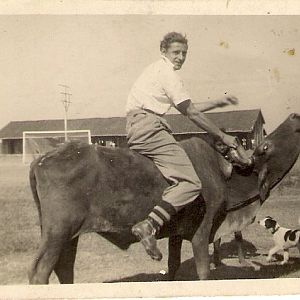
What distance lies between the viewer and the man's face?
11.3ft

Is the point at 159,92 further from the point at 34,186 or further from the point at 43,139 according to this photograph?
the point at 34,186

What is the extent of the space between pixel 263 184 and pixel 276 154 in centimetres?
23

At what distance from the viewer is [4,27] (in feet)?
11.6

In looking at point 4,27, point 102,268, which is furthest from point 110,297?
point 4,27

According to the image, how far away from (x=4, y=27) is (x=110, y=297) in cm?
199

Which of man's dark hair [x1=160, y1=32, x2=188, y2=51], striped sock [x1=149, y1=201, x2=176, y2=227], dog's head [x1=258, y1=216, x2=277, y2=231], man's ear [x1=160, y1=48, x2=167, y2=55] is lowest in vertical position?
dog's head [x1=258, y1=216, x2=277, y2=231]

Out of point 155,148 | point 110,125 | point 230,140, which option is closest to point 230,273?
point 230,140

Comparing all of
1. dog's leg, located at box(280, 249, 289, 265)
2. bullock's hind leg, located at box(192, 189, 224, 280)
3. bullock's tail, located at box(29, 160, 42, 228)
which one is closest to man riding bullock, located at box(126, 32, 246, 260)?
bullock's hind leg, located at box(192, 189, 224, 280)

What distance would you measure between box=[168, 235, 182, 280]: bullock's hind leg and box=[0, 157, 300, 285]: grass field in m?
0.05

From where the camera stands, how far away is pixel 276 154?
347 cm

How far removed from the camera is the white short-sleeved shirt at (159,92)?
128 inches

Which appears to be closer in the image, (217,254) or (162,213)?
(162,213)

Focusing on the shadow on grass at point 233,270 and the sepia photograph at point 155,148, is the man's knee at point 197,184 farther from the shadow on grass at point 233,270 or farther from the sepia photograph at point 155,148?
the shadow on grass at point 233,270

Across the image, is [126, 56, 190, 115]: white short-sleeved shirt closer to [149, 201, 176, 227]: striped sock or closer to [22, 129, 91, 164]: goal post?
→ [22, 129, 91, 164]: goal post
